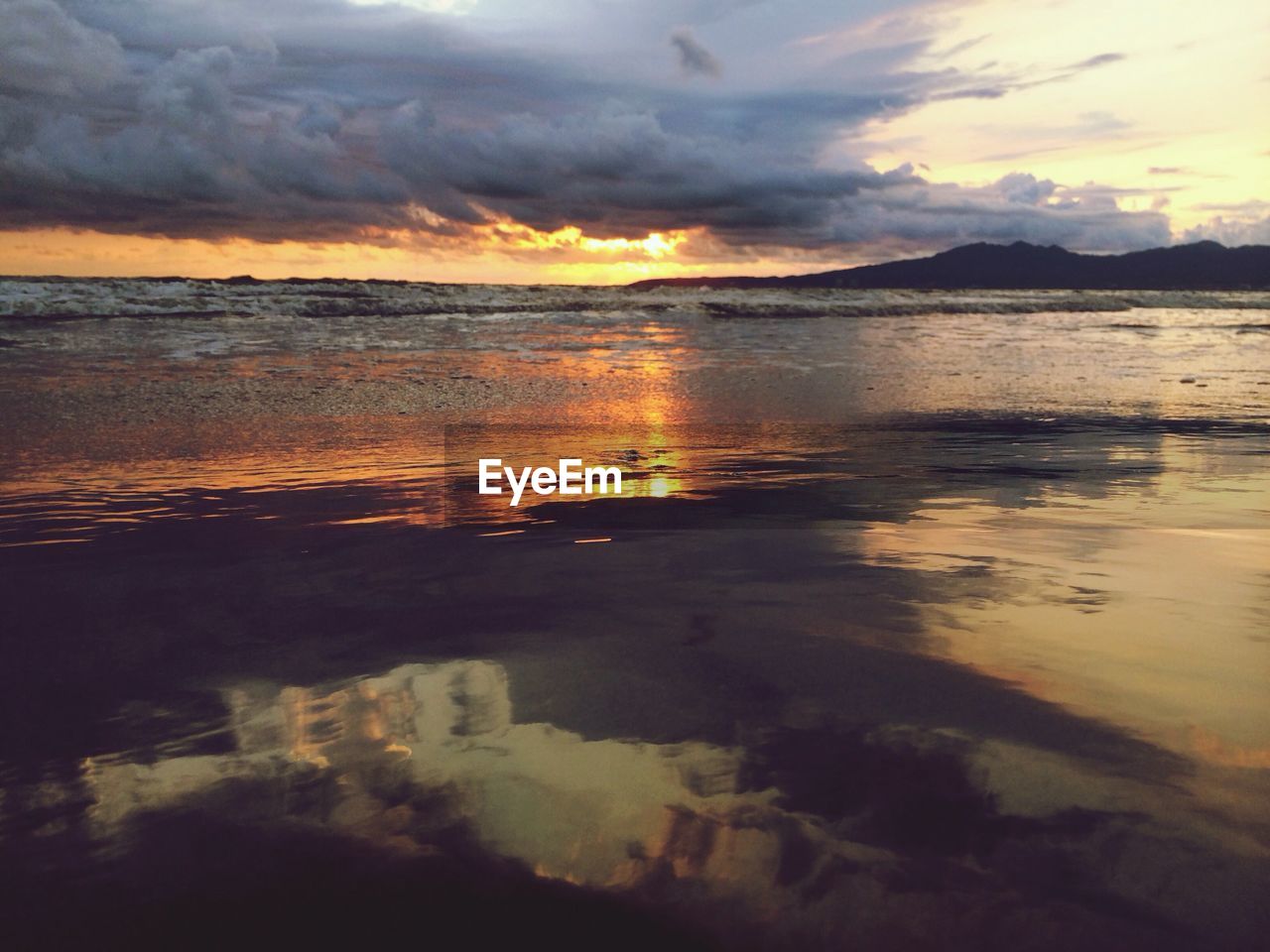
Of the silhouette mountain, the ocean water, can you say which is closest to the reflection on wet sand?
the ocean water

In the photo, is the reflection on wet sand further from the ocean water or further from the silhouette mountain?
the silhouette mountain

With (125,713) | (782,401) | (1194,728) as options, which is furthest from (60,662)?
(782,401)

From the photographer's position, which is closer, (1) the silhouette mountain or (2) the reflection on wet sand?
(2) the reflection on wet sand

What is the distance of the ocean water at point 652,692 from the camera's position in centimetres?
146

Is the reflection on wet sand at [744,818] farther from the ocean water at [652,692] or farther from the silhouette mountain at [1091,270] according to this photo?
the silhouette mountain at [1091,270]

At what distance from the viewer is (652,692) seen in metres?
2.21

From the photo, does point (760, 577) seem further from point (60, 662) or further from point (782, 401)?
point (782, 401)

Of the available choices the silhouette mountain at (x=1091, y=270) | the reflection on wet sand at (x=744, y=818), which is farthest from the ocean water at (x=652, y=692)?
the silhouette mountain at (x=1091, y=270)

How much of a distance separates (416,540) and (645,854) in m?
2.43

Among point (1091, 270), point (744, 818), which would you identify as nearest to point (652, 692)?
point (744, 818)

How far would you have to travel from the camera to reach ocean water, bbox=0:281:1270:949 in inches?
57.6

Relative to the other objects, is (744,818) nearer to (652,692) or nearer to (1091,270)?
(652,692)

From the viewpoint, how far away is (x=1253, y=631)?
2.57 metres

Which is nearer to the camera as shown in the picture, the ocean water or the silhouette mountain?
the ocean water
